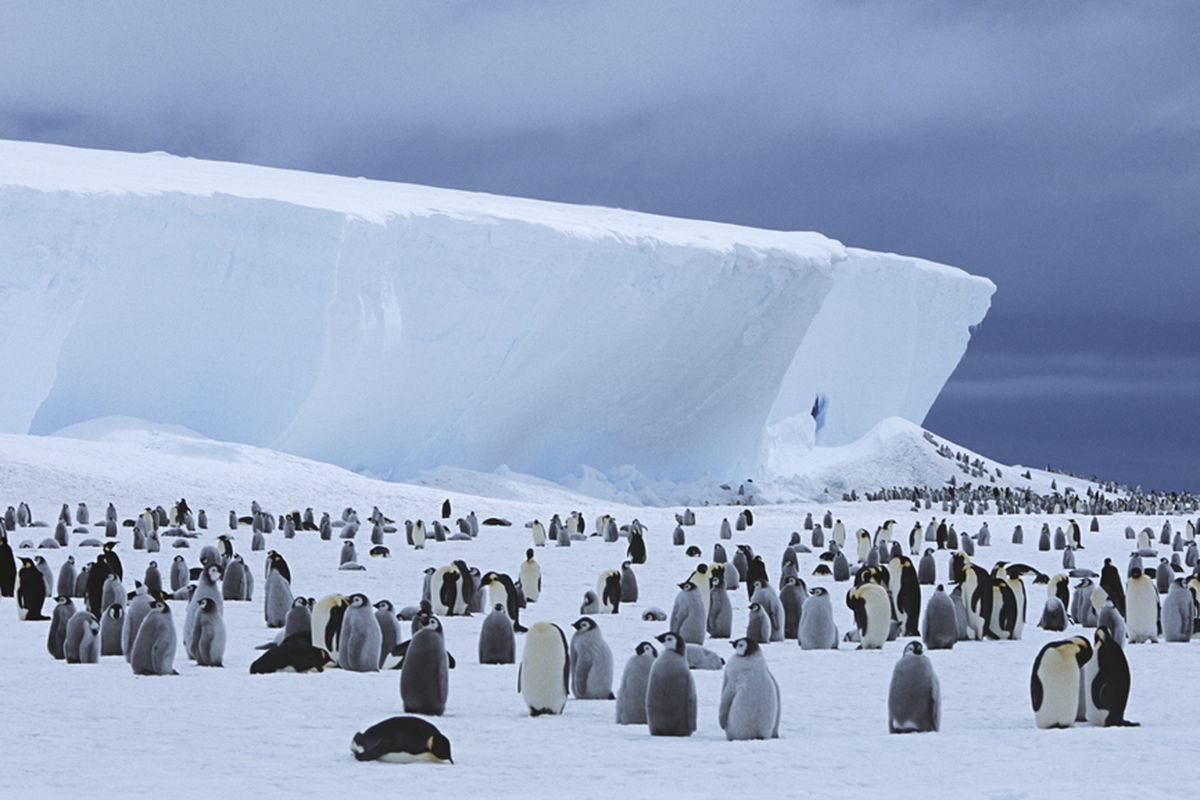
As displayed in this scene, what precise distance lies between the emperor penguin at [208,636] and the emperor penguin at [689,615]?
2.74 meters

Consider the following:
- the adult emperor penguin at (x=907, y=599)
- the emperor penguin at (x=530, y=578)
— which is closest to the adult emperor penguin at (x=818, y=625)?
the adult emperor penguin at (x=907, y=599)

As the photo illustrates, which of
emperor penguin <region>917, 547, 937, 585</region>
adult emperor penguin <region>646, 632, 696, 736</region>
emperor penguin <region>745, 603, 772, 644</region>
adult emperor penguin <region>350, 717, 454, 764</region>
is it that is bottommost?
adult emperor penguin <region>350, 717, 454, 764</region>

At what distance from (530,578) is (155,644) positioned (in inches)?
176

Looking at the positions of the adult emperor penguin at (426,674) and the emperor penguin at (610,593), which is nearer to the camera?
the adult emperor penguin at (426,674)

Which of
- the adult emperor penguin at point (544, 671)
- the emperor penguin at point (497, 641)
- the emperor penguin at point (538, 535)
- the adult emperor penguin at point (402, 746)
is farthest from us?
the emperor penguin at point (538, 535)

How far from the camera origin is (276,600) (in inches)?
406

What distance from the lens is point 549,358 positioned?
31.2 metres

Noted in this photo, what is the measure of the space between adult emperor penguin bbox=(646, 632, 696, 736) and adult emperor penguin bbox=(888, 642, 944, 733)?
33.8 inches

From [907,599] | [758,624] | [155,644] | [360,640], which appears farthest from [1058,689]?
[155,644]

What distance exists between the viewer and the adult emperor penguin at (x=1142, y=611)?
10125 mm

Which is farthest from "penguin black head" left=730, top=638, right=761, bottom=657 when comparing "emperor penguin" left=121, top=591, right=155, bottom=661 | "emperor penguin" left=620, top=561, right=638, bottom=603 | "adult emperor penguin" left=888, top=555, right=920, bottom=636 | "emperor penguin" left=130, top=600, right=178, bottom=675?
"emperor penguin" left=620, top=561, right=638, bottom=603

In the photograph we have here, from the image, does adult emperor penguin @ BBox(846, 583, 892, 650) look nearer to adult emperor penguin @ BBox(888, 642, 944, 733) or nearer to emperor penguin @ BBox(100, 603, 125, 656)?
adult emperor penguin @ BBox(888, 642, 944, 733)

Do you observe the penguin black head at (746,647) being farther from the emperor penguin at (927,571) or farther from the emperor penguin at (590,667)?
the emperor penguin at (927,571)

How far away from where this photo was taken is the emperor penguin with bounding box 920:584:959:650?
9.62 metres
